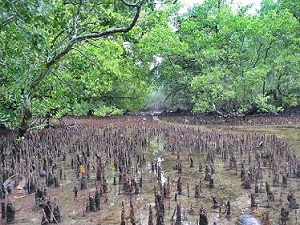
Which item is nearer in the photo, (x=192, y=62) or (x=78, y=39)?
(x=78, y=39)

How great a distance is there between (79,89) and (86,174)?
7.82ft

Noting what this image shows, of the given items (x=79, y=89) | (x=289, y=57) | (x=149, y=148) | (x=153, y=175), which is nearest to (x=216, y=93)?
(x=289, y=57)

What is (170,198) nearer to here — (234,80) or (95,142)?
(95,142)

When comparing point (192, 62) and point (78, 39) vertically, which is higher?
point (192, 62)

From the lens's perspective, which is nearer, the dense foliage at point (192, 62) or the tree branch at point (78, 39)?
the tree branch at point (78, 39)

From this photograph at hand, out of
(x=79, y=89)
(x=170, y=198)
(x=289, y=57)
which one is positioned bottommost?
(x=170, y=198)

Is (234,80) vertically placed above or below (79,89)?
above

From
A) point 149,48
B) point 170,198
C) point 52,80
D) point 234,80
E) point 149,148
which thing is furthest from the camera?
point 149,48

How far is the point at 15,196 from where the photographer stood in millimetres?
3449

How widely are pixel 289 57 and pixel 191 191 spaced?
11171mm

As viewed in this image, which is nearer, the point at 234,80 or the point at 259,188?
the point at 259,188

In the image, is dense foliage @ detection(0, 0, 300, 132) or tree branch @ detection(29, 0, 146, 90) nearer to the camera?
tree branch @ detection(29, 0, 146, 90)

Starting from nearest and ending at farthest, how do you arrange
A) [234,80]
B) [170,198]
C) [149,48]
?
[170,198] → [234,80] → [149,48]

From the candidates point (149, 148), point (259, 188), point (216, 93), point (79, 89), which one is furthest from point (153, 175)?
point (216, 93)
